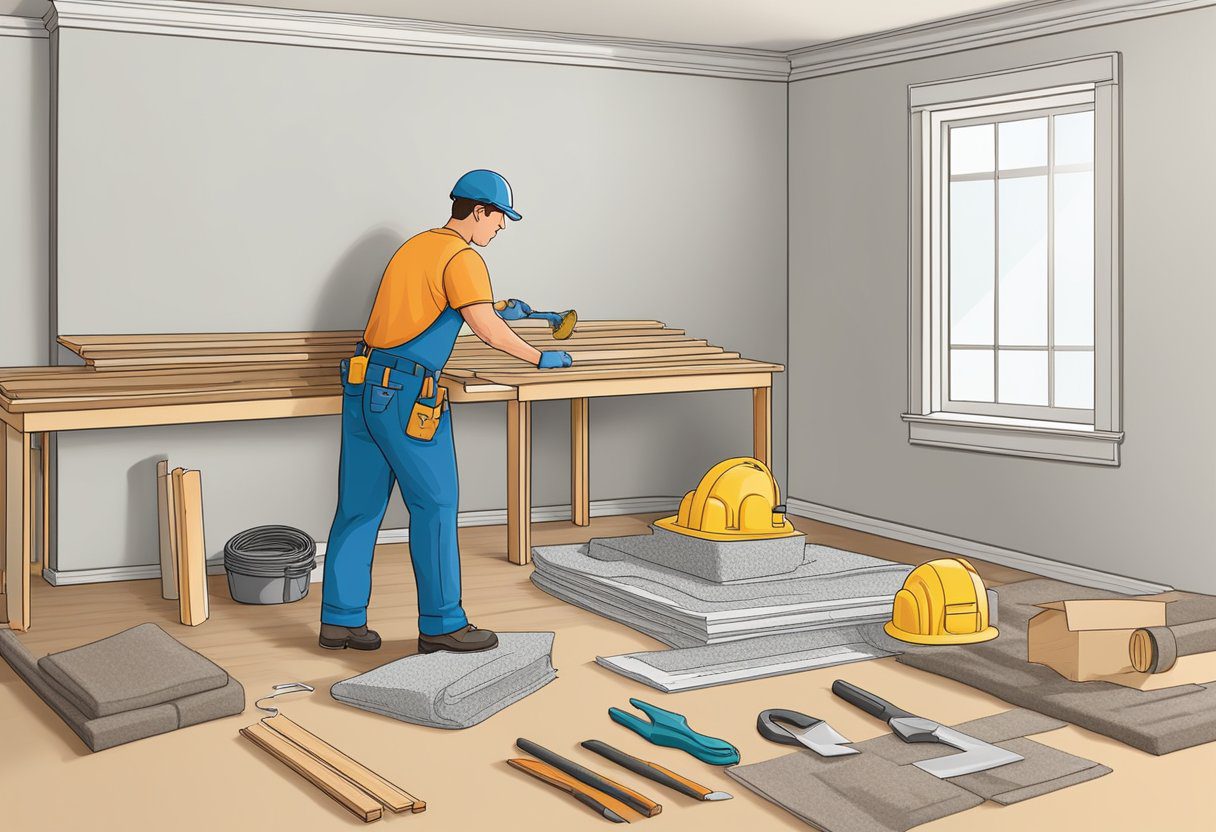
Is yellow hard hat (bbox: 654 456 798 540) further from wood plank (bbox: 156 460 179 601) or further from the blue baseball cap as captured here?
wood plank (bbox: 156 460 179 601)

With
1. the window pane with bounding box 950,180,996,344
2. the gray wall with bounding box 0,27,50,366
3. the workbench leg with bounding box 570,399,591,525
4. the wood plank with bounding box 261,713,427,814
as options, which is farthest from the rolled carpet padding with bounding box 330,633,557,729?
the window pane with bounding box 950,180,996,344

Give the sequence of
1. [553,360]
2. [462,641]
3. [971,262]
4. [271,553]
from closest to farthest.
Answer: [462,641]
[553,360]
[271,553]
[971,262]

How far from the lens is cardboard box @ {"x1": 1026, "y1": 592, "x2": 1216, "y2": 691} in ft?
13.4

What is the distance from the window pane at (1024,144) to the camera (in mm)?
6273

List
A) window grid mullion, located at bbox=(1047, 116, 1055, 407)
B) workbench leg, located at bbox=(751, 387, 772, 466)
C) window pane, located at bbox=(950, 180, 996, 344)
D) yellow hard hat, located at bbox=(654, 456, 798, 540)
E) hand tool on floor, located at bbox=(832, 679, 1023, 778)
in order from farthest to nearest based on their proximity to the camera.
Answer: workbench leg, located at bbox=(751, 387, 772, 466), window pane, located at bbox=(950, 180, 996, 344), window grid mullion, located at bbox=(1047, 116, 1055, 407), yellow hard hat, located at bbox=(654, 456, 798, 540), hand tool on floor, located at bbox=(832, 679, 1023, 778)

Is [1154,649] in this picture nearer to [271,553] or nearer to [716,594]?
[716,594]

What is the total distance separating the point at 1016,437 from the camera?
6.25 meters

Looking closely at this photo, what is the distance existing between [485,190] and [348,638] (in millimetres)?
1747

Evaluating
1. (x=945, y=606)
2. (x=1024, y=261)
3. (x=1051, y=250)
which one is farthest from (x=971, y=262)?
(x=945, y=606)

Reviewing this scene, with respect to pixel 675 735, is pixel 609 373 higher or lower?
higher

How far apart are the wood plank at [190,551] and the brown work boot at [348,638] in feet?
2.56

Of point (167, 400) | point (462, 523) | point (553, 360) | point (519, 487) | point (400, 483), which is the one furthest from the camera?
point (462, 523)

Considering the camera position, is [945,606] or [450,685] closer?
[450,685]

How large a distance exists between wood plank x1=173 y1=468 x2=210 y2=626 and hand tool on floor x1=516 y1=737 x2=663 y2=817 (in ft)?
6.84
